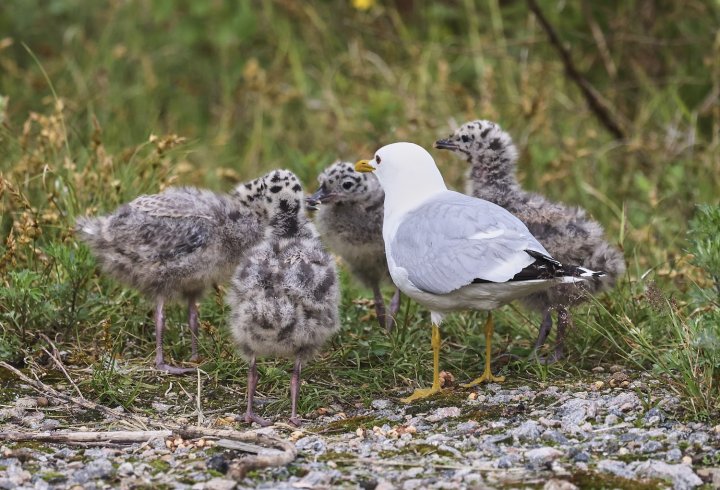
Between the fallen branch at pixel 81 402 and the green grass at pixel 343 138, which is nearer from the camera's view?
the fallen branch at pixel 81 402

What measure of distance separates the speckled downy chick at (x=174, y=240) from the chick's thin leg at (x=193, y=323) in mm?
100

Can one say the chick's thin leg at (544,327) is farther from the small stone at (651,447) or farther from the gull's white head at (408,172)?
the small stone at (651,447)

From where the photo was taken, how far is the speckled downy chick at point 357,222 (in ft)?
21.9

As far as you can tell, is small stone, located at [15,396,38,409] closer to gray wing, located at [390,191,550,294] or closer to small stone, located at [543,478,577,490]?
gray wing, located at [390,191,550,294]

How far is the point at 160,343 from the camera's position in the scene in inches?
242

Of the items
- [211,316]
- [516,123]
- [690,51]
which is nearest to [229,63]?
[516,123]

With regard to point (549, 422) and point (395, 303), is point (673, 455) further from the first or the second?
point (395, 303)

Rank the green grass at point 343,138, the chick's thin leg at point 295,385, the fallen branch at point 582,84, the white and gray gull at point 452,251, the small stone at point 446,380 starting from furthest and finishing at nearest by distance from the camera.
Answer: the fallen branch at point 582,84, the green grass at point 343,138, the small stone at point 446,380, the chick's thin leg at point 295,385, the white and gray gull at point 452,251

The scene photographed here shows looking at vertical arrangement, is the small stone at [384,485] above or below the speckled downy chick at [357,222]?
below

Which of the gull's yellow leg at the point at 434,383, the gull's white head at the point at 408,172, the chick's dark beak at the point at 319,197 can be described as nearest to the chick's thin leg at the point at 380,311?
the chick's dark beak at the point at 319,197

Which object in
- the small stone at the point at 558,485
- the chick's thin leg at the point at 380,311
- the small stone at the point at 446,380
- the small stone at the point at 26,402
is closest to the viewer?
the small stone at the point at 558,485

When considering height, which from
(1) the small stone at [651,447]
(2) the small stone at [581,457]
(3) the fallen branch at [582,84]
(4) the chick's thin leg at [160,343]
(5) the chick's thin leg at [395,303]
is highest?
Result: (3) the fallen branch at [582,84]

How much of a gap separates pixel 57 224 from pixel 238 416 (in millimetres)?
2343

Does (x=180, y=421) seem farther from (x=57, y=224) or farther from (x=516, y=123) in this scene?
(x=516, y=123)
